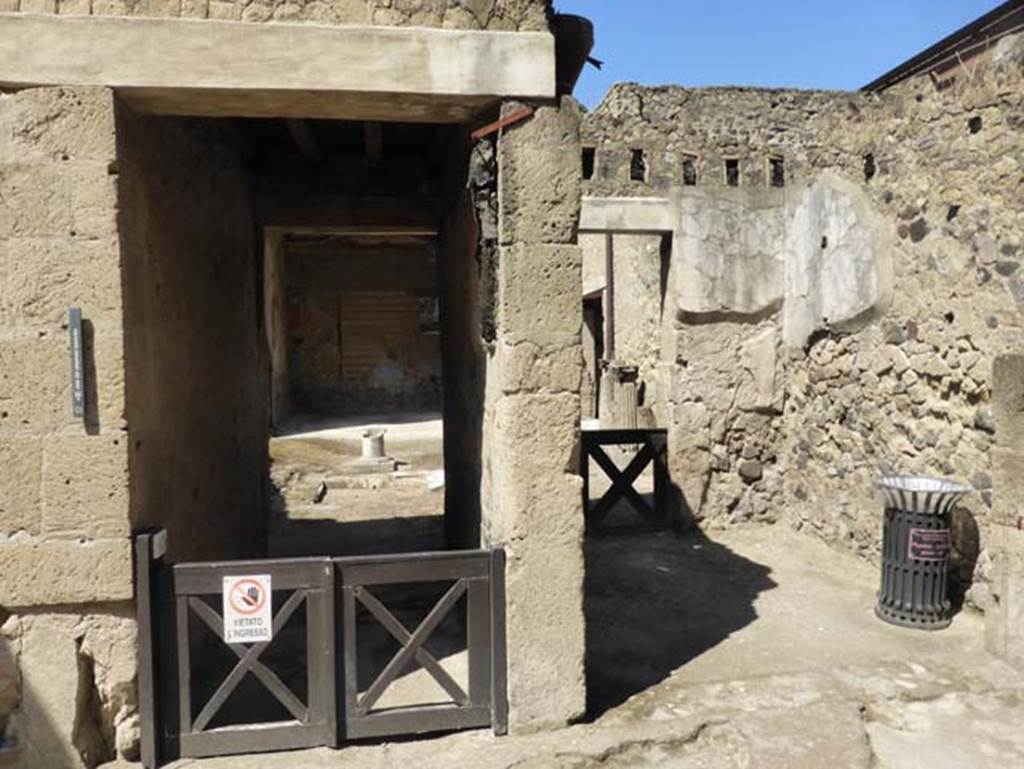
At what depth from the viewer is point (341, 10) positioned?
338 centimetres

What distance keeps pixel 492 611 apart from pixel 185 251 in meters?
2.62

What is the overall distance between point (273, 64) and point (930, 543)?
15.2 ft

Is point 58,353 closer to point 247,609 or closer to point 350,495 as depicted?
point 247,609

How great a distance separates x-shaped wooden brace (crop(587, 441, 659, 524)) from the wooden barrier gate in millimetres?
3705

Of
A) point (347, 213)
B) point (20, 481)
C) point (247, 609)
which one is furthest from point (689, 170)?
point (20, 481)

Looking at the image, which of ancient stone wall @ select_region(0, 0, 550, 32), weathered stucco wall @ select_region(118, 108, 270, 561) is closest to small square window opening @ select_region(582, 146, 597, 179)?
weathered stucco wall @ select_region(118, 108, 270, 561)

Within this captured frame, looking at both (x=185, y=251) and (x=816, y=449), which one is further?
(x=816, y=449)

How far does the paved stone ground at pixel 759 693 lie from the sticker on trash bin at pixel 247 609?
538 mm

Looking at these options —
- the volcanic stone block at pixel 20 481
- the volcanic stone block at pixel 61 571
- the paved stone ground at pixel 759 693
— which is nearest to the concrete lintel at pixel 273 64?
the volcanic stone block at pixel 20 481

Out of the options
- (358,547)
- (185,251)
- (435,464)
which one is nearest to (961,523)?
(358,547)

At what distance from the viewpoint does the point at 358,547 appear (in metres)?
6.65

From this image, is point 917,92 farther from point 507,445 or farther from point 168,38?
point 168,38

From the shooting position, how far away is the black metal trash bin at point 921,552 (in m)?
4.80

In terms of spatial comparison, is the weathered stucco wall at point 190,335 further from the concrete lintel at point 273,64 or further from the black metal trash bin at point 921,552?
the black metal trash bin at point 921,552
